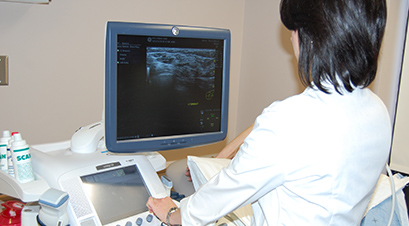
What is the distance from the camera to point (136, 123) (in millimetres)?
1147

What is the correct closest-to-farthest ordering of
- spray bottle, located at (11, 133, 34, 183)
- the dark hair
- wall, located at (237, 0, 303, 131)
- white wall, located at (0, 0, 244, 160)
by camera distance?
the dark hair → spray bottle, located at (11, 133, 34, 183) → white wall, located at (0, 0, 244, 160) → wall, located at (237, 0, 303, 131)

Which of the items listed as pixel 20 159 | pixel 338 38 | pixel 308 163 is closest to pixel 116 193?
pixel 20 159

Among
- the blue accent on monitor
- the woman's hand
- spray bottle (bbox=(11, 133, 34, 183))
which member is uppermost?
the blue accent on monitor

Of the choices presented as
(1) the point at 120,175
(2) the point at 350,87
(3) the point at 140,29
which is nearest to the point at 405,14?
(2) the point at 350,87

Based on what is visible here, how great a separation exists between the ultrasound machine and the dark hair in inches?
16.7

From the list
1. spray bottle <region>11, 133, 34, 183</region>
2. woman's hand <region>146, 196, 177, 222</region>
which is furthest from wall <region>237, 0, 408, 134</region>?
spray bottle <region>11, 133, 34, 183</region>

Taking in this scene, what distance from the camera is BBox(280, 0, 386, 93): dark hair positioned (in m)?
0.80

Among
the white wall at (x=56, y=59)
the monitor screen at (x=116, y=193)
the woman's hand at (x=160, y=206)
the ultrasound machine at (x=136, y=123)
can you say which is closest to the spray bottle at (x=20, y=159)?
the ultrasound machine at (x=136, y=123)

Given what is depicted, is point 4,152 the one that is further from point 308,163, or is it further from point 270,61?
point 270,61

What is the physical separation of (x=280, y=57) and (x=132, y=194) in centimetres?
151

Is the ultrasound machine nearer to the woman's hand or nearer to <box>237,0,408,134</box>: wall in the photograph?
the woman's hand

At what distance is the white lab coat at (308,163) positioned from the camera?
80cm

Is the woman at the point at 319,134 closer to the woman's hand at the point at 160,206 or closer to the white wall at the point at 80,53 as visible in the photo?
the woman's hand at the point at 160,206

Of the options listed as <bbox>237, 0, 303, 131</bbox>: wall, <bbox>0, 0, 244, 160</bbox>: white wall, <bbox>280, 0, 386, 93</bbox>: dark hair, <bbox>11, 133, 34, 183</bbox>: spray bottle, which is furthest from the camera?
<bbox>237, 0, 303, 131</bbox>: wall
